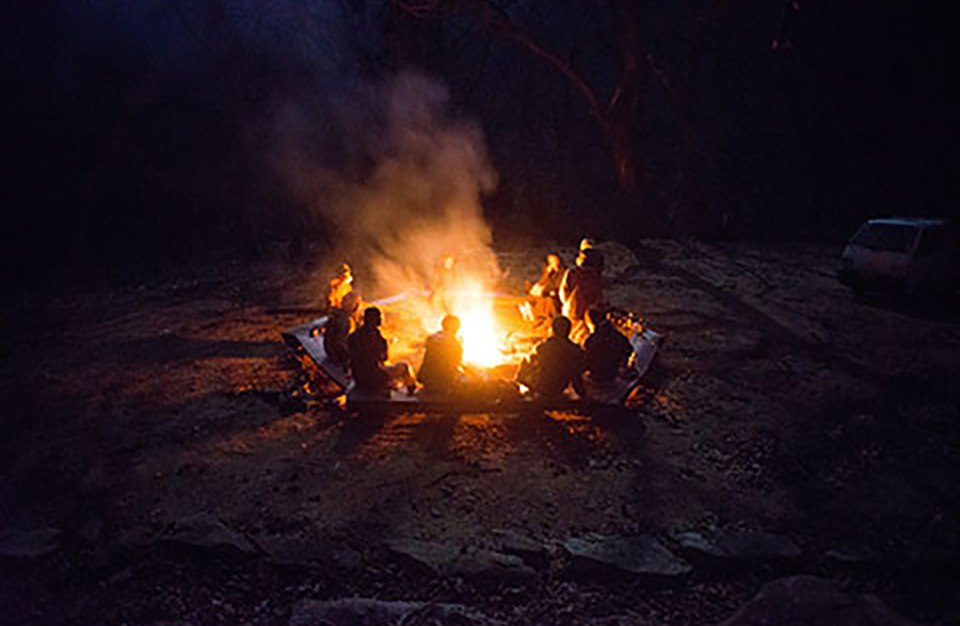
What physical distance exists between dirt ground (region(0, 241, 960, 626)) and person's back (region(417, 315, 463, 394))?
59cm

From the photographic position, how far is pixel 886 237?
12.1 m

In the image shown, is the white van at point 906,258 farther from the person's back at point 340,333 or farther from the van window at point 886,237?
the person's back at point 340,333

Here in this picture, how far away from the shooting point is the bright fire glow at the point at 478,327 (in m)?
8.70

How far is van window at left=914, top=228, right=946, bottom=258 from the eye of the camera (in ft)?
38.3

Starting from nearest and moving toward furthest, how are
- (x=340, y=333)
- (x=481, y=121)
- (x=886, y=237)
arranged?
(x=340, y=333), (x=886, y=237), (x=481, y=121)

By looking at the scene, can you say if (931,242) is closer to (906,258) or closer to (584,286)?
(906,258)

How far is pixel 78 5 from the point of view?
27.6 meters

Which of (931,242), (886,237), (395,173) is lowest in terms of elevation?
(931,242)

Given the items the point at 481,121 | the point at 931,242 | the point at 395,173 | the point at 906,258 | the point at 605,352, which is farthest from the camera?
the point at 481,121

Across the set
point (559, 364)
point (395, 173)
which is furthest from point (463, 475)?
point (395, 173)

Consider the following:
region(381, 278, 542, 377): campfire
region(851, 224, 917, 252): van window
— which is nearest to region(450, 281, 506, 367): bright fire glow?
region(381, 278, 542, 377): campfire

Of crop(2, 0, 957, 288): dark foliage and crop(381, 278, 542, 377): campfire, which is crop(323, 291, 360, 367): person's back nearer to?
crop(381, 278, 542, 377): campfire

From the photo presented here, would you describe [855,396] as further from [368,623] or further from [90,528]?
[90,528]

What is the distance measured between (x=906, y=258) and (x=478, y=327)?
28.1 ft
